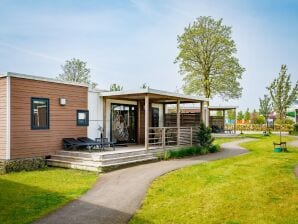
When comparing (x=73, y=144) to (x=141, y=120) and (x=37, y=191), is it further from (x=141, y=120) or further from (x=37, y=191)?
(x=141, y=120)

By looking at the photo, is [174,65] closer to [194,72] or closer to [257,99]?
[194,72]

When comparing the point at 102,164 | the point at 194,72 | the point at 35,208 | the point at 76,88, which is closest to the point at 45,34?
the point at 76,88

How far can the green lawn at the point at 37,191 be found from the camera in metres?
6.17

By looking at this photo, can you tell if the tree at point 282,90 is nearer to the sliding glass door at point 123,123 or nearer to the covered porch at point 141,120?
the covered porch at point 141,120

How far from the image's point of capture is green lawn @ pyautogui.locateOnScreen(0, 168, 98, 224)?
20.2 ft

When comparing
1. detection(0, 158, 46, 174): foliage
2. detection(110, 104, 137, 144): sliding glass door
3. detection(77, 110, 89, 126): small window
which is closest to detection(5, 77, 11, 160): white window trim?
detection(0, 158, 46, 174): foliage

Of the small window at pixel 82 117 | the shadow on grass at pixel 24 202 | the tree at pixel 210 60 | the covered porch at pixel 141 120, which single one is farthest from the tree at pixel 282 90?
the shadow on grass at pixel 24 202

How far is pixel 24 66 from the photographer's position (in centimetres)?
2783

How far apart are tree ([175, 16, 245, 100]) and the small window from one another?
72.1 ft

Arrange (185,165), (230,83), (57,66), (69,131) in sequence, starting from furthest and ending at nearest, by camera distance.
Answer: (57,66) < (230,83) < (69,131) < (185,165)

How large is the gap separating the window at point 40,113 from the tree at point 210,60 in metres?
24.1

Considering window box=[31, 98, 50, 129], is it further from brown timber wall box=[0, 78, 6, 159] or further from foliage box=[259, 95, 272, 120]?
foliage box=[259, 95, 272, 120]

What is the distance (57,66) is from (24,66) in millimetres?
18832

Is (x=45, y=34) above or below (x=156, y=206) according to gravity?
above
